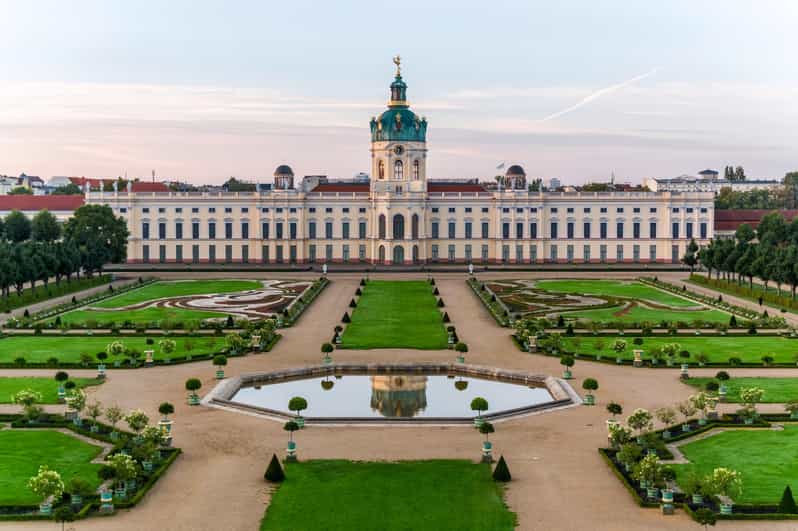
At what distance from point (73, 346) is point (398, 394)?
69.0 feet

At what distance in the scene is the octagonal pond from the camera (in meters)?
38.8

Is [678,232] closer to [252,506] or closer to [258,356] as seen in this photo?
[258,356]

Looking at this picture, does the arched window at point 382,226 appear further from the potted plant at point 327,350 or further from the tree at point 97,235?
the potted plant at point 327,350

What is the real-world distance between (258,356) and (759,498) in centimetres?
2951

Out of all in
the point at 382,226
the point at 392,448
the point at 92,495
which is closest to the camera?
the point at 92,495

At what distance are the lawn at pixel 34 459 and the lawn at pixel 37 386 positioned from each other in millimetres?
5582

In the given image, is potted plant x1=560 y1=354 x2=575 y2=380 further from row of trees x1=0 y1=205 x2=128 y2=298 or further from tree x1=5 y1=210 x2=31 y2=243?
tree x1=5 y1=210 x2=31 y2=243

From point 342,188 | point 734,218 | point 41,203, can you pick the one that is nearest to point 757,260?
point 734,218

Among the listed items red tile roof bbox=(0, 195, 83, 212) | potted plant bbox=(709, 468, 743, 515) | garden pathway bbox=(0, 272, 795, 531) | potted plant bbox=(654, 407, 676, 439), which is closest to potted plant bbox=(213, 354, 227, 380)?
garden pathway bbox=(0, 272, 795, 531)

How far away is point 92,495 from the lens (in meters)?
27.5

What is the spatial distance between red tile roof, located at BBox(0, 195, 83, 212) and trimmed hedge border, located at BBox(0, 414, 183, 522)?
9248 centimetres

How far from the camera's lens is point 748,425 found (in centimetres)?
3584

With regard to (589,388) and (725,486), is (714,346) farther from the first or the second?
(725,486)

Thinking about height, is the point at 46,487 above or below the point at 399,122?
below
